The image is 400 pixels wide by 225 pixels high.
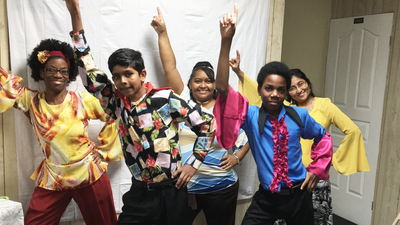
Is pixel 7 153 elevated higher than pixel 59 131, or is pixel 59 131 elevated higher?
pixel 59 131

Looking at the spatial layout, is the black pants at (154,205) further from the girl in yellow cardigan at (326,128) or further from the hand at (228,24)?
the girl in yellow cardigan at (326,128)

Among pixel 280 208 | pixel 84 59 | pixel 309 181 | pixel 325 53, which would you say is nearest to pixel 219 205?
pixel 280 208

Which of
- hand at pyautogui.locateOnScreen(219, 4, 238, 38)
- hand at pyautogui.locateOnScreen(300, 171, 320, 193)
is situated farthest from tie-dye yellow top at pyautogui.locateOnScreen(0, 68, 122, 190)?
hand at pyautogui.locateOnScreen(300, 171, 320, 193)

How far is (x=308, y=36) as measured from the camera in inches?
145

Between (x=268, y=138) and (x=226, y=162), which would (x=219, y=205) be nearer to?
(x=226, y=162)

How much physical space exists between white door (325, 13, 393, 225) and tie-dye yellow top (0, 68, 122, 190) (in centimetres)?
270

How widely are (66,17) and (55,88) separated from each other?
1.72 ft

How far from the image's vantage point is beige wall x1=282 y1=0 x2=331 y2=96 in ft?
11.7

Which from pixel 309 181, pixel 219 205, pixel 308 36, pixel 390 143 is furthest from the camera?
pixel 308 36

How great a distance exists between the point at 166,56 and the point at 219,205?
1092 mm

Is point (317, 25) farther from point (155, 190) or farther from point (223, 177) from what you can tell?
point (155, 190)

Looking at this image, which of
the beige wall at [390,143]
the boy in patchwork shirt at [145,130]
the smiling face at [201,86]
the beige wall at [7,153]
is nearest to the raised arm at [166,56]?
the smiling face at [201,86]

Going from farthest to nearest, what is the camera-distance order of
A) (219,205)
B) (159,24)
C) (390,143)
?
(390,143) < (159,24) < (219,205)

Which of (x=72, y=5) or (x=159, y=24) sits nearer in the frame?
(x=72, y=5)
